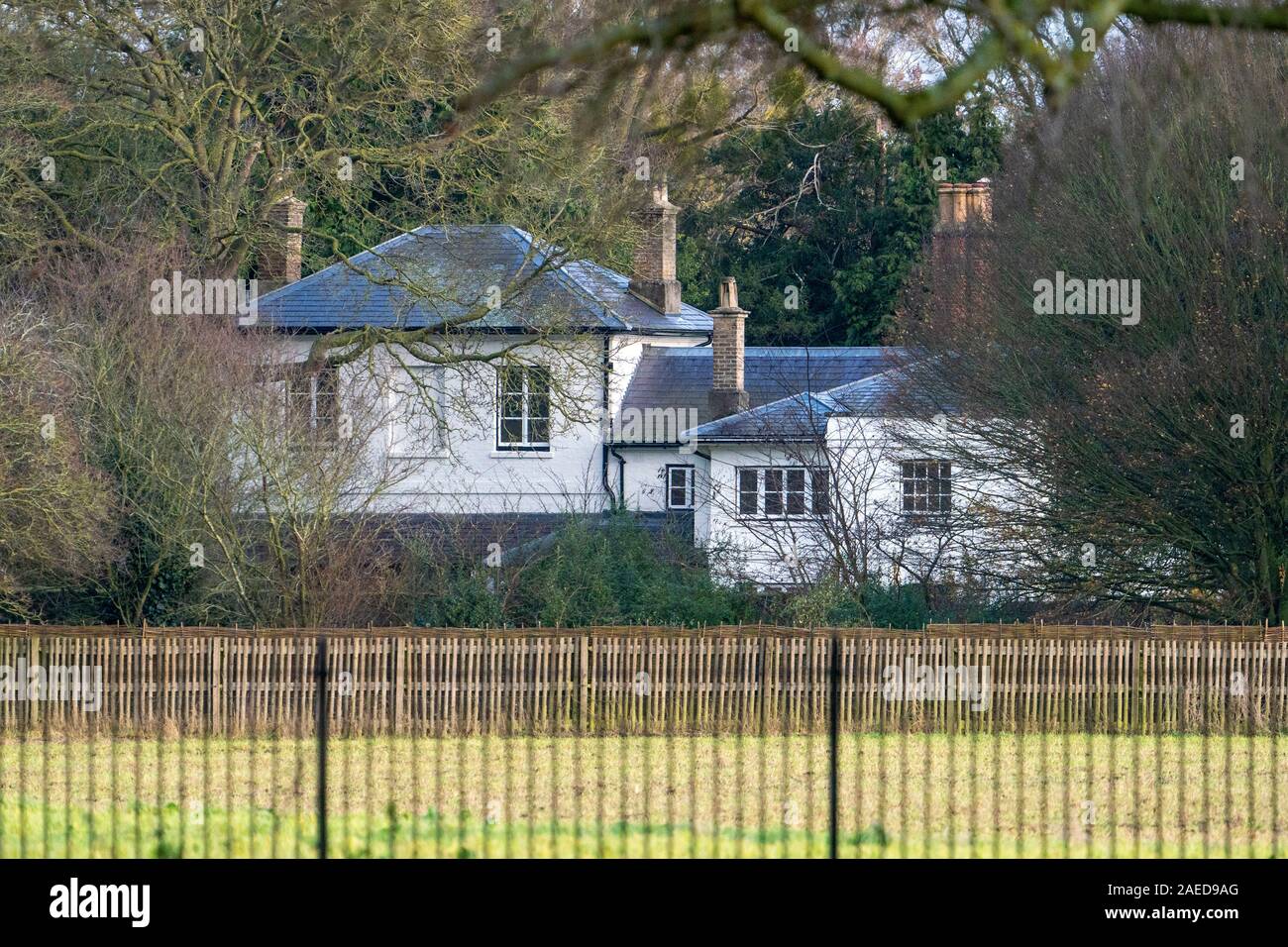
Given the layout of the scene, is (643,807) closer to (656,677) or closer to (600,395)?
(656,677)

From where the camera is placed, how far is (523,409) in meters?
31.2

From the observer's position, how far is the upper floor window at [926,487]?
25.2 meters

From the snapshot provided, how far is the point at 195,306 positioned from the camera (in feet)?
79.3

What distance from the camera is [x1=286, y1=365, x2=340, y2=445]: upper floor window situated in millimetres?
22688

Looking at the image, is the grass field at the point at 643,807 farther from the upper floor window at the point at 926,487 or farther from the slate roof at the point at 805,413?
the slate roof at the point at 805,413

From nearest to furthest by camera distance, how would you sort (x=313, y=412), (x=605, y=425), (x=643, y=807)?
(x=643, y=807)
(x=313, y=412)
(x=605, y=425)

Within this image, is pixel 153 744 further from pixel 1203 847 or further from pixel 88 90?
pixel 88 90

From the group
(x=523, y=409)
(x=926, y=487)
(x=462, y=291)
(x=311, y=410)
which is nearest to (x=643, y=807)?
(x=311, y=410)

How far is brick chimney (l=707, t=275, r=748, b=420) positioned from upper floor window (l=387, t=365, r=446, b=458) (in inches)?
230

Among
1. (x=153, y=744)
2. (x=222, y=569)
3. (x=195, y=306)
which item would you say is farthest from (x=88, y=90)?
(x=153, y=744)

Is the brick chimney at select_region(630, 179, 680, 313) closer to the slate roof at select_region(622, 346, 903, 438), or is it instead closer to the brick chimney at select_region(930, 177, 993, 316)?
the slate roof at select_region(622, 346, 903, 438)

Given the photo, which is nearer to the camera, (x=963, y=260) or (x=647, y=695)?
(x=647, y=695)

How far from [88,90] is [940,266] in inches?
630

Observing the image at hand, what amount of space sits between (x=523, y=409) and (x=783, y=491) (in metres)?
6.37
